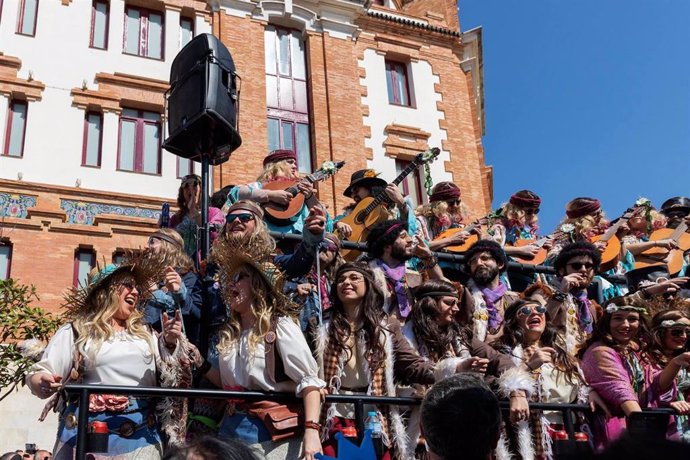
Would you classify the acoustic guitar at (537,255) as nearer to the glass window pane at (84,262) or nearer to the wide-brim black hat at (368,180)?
the wide-brim black hat at (368,180)

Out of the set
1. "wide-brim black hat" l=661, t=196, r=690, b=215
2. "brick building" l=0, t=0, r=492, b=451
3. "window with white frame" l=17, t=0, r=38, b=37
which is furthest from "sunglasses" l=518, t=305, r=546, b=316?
"window with white frame" l=17, t=0, r=38, b=37

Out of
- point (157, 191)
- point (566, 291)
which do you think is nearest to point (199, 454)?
point (566, 291)

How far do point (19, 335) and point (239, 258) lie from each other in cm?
749

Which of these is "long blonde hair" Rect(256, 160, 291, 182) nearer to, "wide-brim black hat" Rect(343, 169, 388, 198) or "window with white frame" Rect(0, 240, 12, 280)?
"wide-brim black hat" Rect(343, 169, 388, 198)

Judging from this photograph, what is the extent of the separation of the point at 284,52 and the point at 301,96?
1246 millimetres

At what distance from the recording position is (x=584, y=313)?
7.05m

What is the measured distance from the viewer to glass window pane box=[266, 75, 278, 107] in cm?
1834

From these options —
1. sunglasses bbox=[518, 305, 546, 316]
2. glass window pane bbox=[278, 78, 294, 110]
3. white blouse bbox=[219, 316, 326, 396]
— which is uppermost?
glass window pane bbox=[278, 78, 294, 110]

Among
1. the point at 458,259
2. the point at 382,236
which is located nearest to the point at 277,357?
the point at 382,236

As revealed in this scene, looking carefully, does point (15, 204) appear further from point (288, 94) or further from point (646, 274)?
point (646, 274)

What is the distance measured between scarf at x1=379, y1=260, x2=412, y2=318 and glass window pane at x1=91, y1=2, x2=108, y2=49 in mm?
12986

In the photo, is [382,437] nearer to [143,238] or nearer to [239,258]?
[239,258]

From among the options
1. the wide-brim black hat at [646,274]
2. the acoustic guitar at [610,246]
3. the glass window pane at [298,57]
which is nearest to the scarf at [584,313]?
the acoustic guitar at [610,246]

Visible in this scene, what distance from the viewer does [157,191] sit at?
53.1ft
